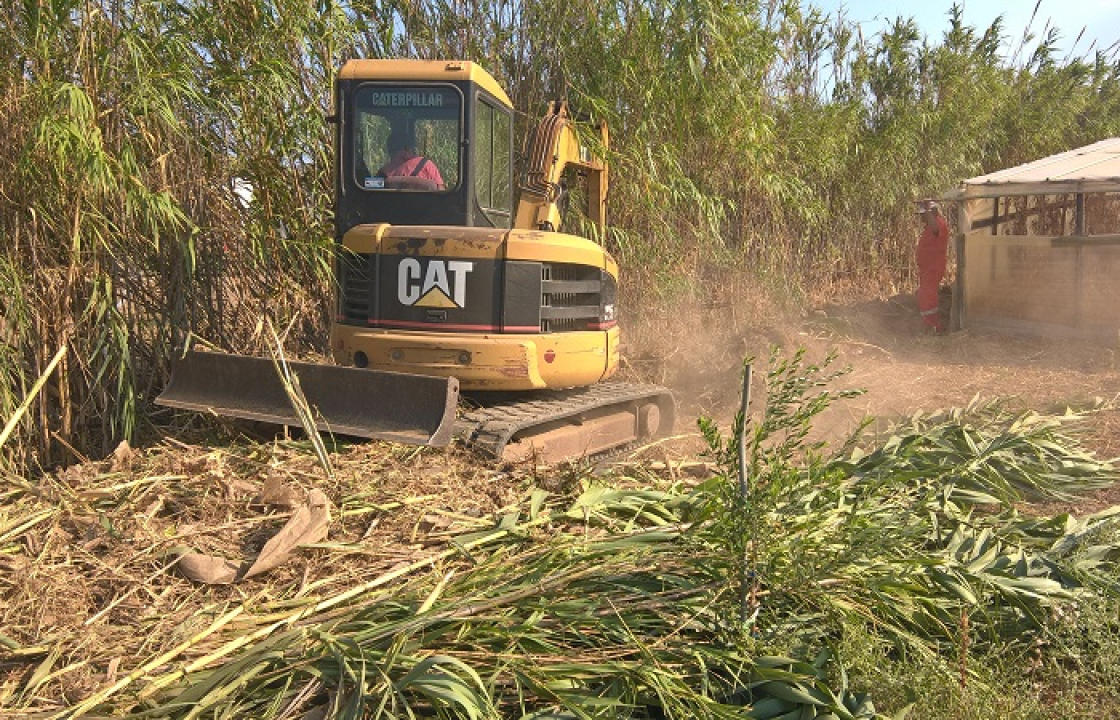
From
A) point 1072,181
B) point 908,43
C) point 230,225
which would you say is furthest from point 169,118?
point 908,43

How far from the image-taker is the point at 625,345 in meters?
9.45

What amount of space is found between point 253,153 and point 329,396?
2131 mm

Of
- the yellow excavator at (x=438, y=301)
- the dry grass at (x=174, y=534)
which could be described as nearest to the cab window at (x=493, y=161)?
the yellow excavator at (x=438, y=301)

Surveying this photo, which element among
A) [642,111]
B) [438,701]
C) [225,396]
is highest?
[642,111]

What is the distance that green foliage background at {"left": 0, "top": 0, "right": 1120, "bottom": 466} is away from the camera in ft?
16.8

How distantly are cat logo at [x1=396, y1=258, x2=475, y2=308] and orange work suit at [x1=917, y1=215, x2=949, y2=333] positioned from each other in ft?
28.3

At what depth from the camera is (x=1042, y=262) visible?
11.2 meters

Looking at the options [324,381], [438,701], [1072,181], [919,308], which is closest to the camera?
[438,701]

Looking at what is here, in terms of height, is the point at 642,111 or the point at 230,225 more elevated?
the point at 642,111

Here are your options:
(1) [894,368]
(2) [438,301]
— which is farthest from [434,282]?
(1) [894,368]

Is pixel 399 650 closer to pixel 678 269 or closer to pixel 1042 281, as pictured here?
pixel 678 269

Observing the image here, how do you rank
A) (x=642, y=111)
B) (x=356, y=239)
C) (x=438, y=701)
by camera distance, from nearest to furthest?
(x=438, y=701) → (x=356, y=239) → (x=642, y=111)

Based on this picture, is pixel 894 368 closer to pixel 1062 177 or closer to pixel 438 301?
pixel 1062 177

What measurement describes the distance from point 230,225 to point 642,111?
4459mm
